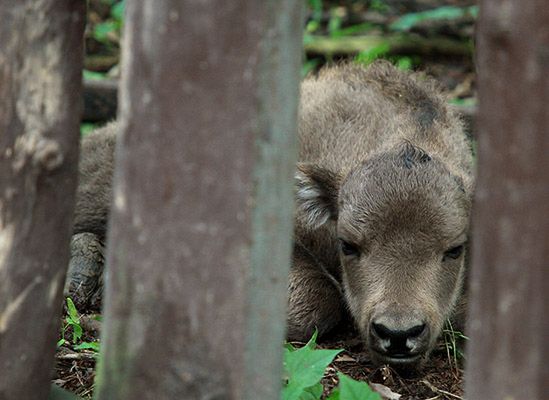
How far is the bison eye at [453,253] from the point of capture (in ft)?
21.6

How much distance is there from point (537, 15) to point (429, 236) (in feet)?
10.7

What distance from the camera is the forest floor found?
602 centimetres

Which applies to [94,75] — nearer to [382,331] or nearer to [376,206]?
[376,206]

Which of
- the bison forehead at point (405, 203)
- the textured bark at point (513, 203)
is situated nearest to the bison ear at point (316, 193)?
the bison forehead at point (405, 203)

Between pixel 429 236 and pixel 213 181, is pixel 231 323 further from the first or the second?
pixel 429 236

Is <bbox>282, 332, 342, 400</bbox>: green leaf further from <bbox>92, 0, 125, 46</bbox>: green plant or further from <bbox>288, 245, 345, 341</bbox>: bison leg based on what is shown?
<bbox>92, 0, 125, 46</bbox>: green plant

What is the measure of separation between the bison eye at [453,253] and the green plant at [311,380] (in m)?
1.70

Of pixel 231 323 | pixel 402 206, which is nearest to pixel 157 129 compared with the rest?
pixel 231 323

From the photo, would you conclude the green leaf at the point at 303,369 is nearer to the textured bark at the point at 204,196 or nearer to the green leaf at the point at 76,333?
the textured bark at the point at 204,196

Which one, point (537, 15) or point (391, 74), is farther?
point (391, 74)

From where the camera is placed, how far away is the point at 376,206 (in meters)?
6.42

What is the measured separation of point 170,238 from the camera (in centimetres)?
366

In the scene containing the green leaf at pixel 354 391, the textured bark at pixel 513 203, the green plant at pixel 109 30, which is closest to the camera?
the textured bark at pixel 513 203

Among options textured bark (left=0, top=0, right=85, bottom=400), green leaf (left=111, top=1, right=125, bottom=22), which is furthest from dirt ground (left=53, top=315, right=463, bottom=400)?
green leaf (left=111, top=1, right=125, bottom=22)
